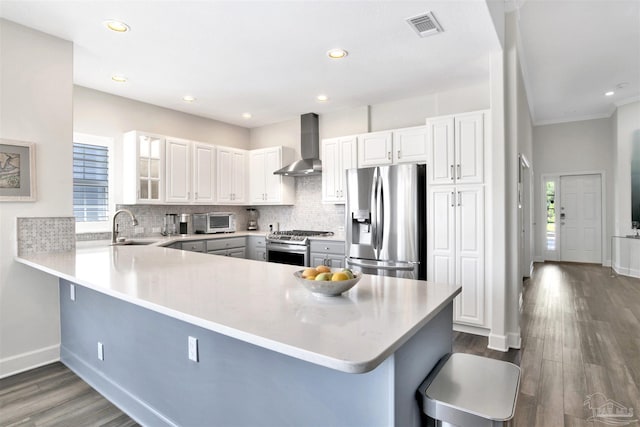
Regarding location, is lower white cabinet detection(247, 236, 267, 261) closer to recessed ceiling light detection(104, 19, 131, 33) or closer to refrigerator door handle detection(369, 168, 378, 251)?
refrigerator door handle detection(369, 168, 378, 251)

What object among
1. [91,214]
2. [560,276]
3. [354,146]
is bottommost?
[560,276]

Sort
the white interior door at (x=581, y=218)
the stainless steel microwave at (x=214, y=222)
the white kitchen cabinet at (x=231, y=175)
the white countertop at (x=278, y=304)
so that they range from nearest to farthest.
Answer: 1. the white countertop at (x=278, y=304)
2. the stainless steel microwave at (x=214, y=222)
3. the white kitchen cabinet at (x=231, y=175)
4. the white interior door at (x=581, y=218)

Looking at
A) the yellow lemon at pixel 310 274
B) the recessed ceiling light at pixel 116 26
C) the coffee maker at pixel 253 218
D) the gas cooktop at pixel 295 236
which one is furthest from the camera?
the coffee maker at pixel 253 218

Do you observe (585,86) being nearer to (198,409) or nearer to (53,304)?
(198,409)

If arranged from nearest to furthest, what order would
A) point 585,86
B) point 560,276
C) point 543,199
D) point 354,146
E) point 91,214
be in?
point 91,214 → point 354,146 → point 585,86 → point 560,276 → point 543,199

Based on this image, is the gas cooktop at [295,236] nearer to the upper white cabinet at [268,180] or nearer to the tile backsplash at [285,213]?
the tile backsplash at [285,213]

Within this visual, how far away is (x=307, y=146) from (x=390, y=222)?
79.7 inches

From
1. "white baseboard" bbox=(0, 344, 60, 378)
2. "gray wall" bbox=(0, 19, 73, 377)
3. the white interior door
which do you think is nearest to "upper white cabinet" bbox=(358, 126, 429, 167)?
"gray wall" bbox=(0, 19, 73, 377)

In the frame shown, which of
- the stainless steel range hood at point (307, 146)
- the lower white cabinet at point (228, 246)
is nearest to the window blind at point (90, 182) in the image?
the lower white cabinet at point (228, 246)

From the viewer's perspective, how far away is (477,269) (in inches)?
132

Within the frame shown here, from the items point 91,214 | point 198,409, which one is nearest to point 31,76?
point 91,214

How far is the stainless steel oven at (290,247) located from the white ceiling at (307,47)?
182cm

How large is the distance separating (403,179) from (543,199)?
5.78 meters

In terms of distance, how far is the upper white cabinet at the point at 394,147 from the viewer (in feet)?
13.2
